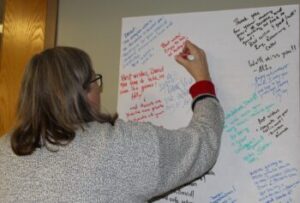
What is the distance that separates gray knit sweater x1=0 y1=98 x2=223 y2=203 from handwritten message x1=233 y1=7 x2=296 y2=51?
490mm

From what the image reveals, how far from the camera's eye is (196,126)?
117cm

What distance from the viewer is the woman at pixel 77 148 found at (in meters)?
0.98

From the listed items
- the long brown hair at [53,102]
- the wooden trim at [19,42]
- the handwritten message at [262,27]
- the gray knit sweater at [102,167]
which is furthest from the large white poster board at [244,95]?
the wooden trim at [19,42]

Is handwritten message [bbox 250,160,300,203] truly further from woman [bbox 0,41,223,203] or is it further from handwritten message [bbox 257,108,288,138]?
woman [bbox 0,41,223,203]

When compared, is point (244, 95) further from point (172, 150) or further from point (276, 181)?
point (172, 150)

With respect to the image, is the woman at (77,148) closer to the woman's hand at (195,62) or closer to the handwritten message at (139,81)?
the woman's hand at (195,62)

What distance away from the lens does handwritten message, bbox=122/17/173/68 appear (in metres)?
1.53

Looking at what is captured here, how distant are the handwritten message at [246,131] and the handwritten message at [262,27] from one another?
19cm

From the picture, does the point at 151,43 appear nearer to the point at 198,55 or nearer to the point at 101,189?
the point at 198,55

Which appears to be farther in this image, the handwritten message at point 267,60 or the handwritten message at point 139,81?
the handwritten message at point 139,81

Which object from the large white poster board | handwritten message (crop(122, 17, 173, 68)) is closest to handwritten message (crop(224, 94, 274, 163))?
the large white poster board

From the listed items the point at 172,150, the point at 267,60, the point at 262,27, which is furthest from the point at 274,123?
the point at 172,150

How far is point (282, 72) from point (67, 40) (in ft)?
3.10

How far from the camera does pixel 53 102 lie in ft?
3.40
